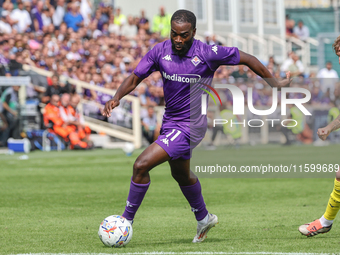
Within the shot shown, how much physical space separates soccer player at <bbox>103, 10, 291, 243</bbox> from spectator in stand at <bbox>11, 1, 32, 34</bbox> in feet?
54.6

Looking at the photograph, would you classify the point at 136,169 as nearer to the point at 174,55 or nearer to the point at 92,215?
the point at 174,55

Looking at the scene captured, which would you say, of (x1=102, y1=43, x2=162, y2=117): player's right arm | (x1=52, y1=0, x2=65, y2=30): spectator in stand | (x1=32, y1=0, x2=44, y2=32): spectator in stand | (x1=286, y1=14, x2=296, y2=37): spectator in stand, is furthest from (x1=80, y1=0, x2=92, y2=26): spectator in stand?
(x1=102, y1=43, x2=162, y2=117): player's right arm

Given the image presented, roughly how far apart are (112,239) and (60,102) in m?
15.0

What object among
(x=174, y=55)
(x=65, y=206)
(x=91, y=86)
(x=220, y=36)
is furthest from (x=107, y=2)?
(x=174, y=55)

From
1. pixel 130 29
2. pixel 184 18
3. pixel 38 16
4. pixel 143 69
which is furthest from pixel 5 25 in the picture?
pixel 184 18

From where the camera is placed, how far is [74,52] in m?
22.2

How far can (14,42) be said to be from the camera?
2092 centimetres

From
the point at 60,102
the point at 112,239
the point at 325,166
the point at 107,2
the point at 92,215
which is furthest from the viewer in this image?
the point at 107,2

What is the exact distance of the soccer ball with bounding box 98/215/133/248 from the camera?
5.89 meters

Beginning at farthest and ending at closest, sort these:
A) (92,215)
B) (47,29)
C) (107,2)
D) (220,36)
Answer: (220,36) < (107,2) < (47,29) < (92,215)

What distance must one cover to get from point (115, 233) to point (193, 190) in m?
0.94

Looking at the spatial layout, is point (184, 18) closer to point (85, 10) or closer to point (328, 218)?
point (328, 218)

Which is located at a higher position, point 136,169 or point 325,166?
point 136,169

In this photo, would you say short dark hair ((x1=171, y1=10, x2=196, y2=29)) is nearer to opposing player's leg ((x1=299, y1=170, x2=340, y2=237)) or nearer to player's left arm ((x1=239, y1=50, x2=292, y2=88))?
player's left arm ((x1=239, y1=50, x2=292, y2=88))
